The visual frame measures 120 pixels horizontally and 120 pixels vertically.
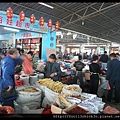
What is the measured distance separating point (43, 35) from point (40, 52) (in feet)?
3.68

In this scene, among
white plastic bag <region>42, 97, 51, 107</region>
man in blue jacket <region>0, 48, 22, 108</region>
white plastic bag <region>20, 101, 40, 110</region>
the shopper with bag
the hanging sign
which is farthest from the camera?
the hanging sign

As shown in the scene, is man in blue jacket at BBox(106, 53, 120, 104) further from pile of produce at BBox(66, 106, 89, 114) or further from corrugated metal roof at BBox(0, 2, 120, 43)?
corrugated metal roof at BBox(0, 2, 120, 43)

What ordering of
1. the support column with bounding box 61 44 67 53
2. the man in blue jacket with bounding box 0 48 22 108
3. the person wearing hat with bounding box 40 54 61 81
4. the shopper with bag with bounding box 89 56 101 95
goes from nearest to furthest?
the man in blue jacket with bounding box 0 48 22 108, the person wearing hat with bounding box 40 54 61 81, the shopper with bag with bounding box 89 56 101 95, the support column with bounding box 61 44 67 53

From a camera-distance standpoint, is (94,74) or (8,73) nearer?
(8,73)

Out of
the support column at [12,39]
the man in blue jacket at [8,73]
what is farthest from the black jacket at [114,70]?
the support column at [12,39]

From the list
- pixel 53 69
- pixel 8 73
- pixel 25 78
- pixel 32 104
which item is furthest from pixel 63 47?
pixel 8 73

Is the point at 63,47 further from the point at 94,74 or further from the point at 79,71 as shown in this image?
the point at 94,74

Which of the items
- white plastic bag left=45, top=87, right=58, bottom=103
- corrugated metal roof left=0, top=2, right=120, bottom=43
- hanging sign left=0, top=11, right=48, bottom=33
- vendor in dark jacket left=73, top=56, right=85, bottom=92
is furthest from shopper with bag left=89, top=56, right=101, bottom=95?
hanging sign left=0, top=11, right=48, bottom=33

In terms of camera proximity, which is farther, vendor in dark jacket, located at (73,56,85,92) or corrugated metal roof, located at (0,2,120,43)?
corrugated metal roof, located at (0,2,120,43)

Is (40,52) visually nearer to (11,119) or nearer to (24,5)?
(24,5)

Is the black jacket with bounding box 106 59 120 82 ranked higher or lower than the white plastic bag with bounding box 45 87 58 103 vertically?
higher

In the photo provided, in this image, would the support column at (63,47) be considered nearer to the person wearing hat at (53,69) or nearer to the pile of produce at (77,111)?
the person wearing hat at (53,69)

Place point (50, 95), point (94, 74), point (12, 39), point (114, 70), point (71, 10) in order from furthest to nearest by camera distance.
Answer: point (12, 39), point (71, 10), point (94, 74), point (114, 70), point (50, 95)

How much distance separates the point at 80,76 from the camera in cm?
588
